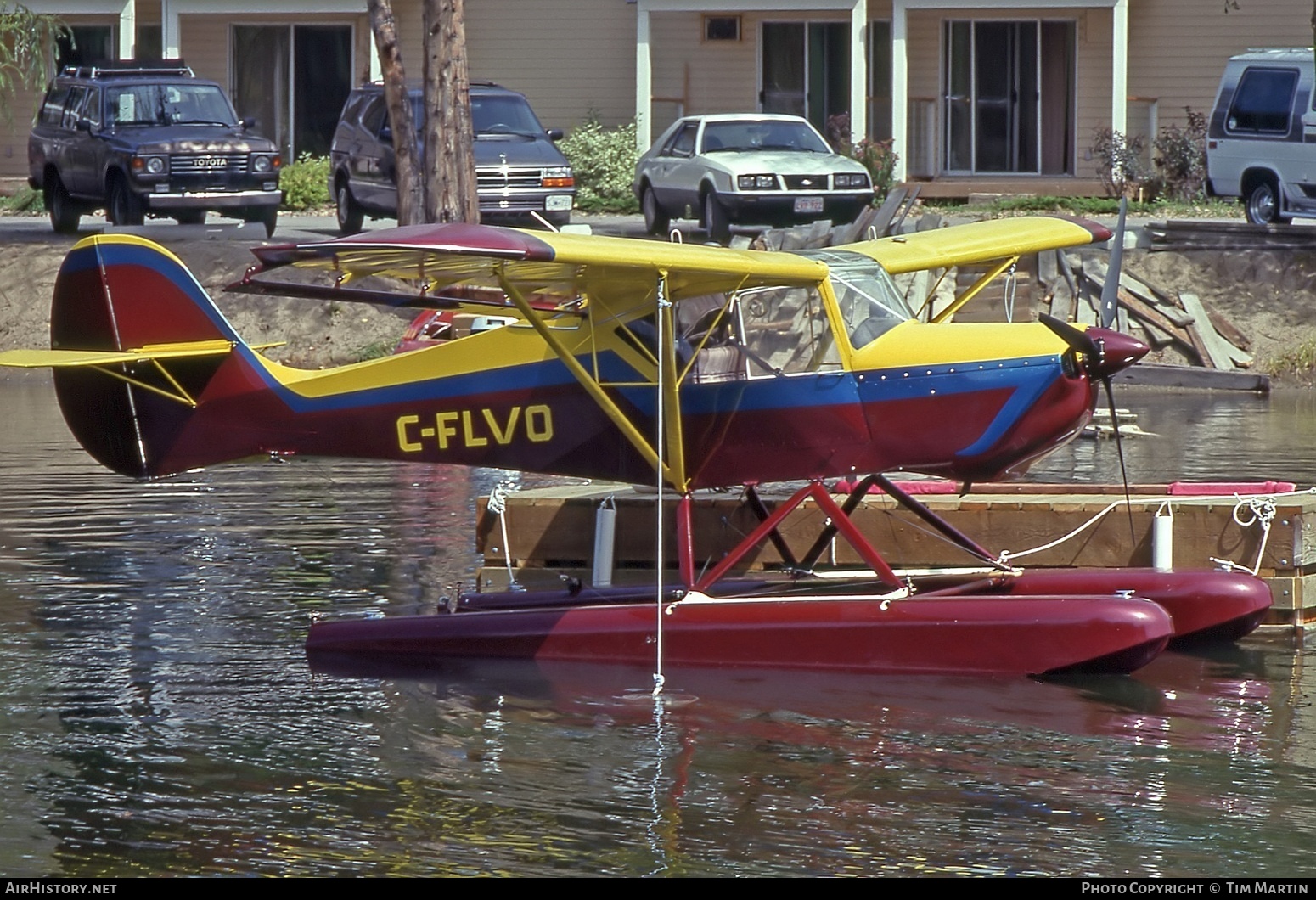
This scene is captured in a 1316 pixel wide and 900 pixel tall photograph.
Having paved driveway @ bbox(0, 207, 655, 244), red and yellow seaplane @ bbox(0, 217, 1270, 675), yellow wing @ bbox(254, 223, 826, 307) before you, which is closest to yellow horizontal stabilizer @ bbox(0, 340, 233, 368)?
red and yellow seaplane @ bbox(0, 217, 1270, 675)

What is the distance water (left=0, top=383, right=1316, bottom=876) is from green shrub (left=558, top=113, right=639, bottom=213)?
2186cm

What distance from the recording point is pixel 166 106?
27.2 metres

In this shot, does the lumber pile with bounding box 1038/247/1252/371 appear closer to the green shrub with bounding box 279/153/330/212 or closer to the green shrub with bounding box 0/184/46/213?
the green shrub with bounding box 279/153/330/212

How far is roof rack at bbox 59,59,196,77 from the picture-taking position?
27.8 m

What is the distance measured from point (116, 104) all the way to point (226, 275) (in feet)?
→ 14.9

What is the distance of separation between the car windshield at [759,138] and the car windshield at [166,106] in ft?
23.4

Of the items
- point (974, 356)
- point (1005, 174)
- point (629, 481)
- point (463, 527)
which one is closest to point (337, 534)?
point (463, 527)

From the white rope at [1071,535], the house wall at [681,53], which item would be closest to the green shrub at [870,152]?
the house wall at [681,53]

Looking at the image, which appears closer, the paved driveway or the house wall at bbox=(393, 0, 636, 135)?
the paved driveway

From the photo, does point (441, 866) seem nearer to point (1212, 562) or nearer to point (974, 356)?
point (974, 356)

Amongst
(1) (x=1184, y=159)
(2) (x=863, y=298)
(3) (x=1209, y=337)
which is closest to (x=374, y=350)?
(3) (x=1209, y=337)

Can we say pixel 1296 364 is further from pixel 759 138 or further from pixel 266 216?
pixel 266 216

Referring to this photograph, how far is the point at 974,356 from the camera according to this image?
353 inches

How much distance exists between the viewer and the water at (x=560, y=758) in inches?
253
